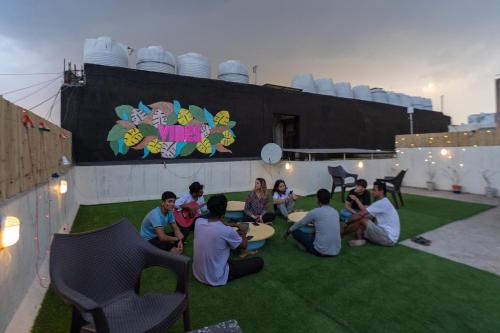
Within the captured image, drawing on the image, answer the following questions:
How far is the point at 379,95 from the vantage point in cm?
1638

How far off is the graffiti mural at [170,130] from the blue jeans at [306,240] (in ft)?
21.8

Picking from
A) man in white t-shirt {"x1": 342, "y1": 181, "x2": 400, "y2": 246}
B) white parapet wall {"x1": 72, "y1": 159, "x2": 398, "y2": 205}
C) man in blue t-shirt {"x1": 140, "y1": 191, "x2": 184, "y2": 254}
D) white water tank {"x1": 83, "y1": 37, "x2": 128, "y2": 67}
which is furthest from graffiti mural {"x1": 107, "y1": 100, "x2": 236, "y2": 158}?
man in white t-shirt {"x1": 342, "y1": 181, "x2": 400, "y2": 246}

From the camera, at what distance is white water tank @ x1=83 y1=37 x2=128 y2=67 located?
8.62m

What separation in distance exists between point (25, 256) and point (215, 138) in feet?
26.6

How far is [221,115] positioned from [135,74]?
3536 millimetres

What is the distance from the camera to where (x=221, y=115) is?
34.6ft

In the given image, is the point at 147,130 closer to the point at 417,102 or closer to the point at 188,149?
the point at 188,149

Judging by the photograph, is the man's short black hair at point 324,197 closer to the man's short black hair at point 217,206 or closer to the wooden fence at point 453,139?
the man's short black hair at point 217,206

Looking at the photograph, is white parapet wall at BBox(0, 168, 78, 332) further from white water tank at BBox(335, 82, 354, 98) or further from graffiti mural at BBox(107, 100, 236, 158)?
white water tank at BBox(335, 82, 354, 98)

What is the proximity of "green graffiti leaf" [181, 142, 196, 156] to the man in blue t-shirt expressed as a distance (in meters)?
6.02

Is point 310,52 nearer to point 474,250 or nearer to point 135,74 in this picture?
point 135,74

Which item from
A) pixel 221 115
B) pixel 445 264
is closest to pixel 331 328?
pixel 445 264

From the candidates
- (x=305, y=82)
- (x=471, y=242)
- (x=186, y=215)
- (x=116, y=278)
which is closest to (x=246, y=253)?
(x=186, y=215)

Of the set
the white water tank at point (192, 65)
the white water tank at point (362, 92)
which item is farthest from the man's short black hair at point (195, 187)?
the white water tank at point (362, 92)
